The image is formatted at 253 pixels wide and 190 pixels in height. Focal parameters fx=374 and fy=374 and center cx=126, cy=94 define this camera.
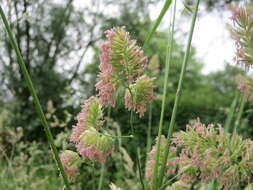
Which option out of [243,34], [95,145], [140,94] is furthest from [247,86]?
[95,145]

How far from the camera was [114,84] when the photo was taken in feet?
2.43

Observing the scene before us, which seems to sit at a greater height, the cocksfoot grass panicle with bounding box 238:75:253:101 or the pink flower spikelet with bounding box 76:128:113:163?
the cocksfoot grass panicle with bounding box 238:75:253:101

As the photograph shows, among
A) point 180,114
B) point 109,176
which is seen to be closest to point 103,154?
point 109,176

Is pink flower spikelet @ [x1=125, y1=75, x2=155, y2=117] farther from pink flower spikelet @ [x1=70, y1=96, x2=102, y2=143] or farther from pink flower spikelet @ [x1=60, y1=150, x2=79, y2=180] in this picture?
pink flower spikelet @ [x1=60, y1=150, x2=79, y2=180]

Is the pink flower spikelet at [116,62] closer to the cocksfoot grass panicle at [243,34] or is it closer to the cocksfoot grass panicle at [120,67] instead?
the cocksfoot grass panicle at [120,67]

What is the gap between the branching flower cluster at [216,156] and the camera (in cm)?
71

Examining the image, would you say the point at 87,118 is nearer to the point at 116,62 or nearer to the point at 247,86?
the point at 116,62

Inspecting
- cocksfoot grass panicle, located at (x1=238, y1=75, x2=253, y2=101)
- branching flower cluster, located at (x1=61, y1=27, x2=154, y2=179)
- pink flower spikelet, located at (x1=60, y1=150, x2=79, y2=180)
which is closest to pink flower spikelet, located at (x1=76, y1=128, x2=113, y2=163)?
branching flower cluster, located at (x1=61, y1=27, x2=154, y2=179)

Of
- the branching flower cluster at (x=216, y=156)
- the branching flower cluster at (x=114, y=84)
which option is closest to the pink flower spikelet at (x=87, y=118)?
the branching flower cluster at (x=114, y=84)

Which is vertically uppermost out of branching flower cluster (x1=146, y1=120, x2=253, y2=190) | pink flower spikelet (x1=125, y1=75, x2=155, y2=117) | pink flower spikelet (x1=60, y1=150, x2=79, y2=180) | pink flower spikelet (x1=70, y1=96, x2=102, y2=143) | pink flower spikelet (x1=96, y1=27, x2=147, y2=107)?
pink flower spikelet (x1=96, y1=27, x2=147, y2=107)

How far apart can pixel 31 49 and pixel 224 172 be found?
10382mm

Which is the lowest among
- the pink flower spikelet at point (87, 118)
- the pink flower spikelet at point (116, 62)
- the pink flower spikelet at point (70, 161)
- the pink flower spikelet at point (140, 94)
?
the pink flower spikelet at point (70, 161)

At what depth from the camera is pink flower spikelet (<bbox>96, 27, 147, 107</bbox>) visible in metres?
0.73

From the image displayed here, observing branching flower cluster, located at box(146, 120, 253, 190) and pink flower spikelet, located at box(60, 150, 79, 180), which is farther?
pink flower spikelet, located at box(60, 150, 79, 180)
